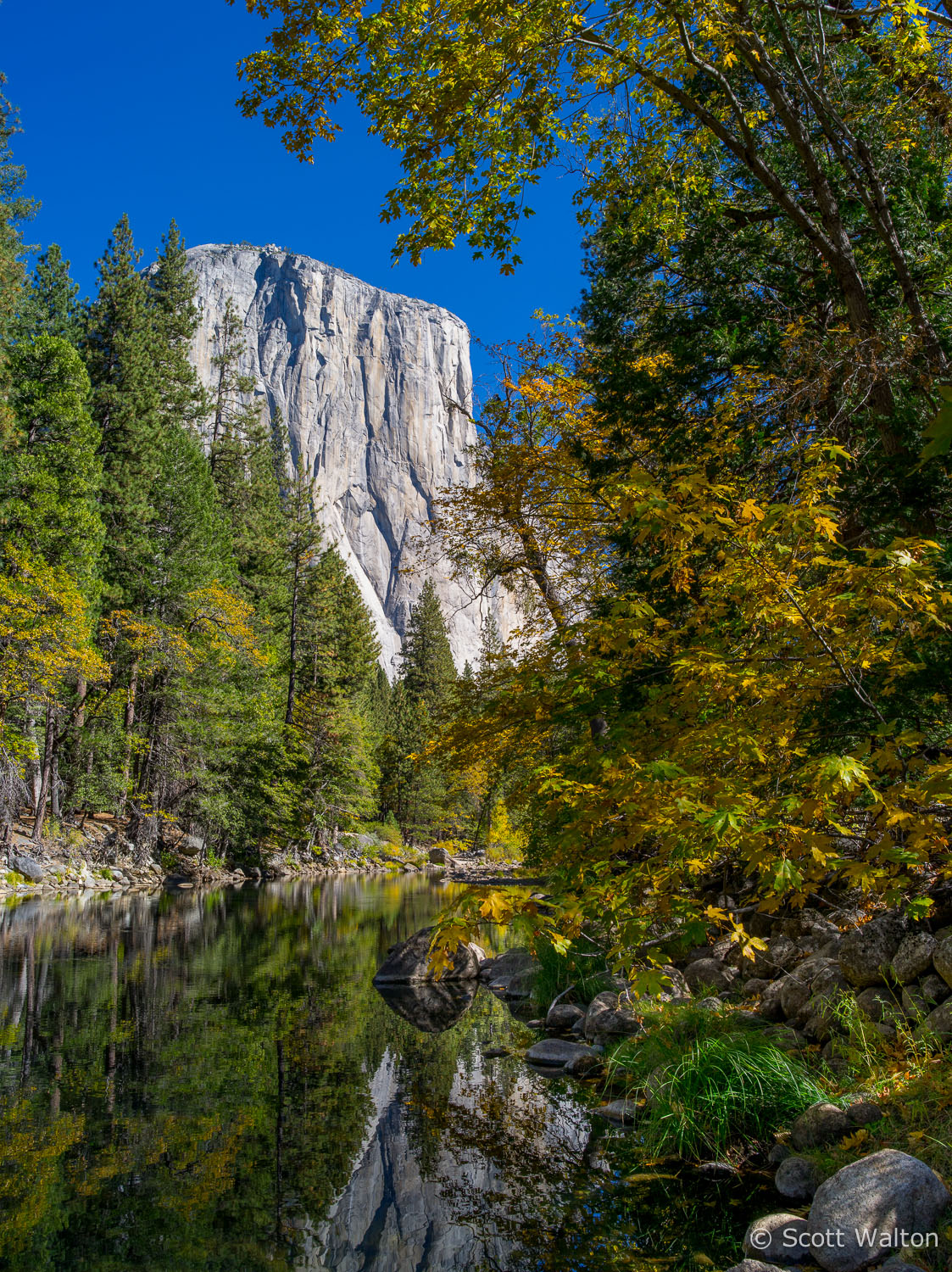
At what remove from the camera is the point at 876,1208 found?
3236mm

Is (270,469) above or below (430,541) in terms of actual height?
above

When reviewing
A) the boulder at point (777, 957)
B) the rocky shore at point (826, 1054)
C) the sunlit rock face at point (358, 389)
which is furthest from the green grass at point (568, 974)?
the sunlit rock face at point (358, 389)

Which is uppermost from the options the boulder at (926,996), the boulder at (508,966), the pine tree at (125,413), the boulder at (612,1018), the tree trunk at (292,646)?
the pine tree at (125,413)

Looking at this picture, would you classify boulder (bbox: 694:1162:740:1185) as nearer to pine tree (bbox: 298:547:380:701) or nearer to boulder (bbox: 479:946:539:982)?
boulder (bbox: 479:946:539:982)

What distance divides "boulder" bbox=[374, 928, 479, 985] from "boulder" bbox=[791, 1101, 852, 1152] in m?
6.51

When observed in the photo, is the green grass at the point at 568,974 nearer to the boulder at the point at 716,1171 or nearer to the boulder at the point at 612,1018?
the boulder at the point at 612,1018

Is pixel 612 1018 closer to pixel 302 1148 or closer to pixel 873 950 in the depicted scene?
pixel 873 950

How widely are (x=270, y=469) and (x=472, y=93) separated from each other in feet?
126

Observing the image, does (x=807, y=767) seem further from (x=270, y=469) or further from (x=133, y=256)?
(x=270, y=469)

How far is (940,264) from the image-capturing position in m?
6.06

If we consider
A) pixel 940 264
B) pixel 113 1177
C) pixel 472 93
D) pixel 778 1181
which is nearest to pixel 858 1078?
pixel 778 1181

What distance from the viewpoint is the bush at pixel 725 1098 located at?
4.79m

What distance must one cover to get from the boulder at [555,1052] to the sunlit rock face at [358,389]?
81848 mm

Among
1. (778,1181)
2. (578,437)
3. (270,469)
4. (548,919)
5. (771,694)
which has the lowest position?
(778,1181)
